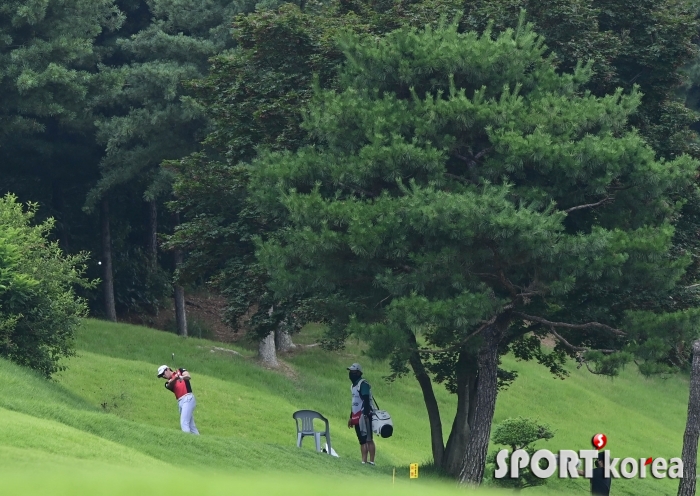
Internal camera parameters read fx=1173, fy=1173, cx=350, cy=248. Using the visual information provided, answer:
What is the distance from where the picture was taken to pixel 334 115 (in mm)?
20156

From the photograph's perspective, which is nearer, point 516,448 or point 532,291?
point 532,291

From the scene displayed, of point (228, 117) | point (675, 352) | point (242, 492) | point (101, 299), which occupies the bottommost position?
point (101, 299)

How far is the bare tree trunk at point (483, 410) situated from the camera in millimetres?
20422

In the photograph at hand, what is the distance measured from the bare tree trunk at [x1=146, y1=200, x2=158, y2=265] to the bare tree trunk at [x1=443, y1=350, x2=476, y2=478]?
71.3 ft

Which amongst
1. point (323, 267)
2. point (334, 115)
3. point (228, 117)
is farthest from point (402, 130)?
point (228, 117)

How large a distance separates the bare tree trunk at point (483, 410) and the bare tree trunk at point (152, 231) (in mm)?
24361

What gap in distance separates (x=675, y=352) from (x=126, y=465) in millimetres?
12653

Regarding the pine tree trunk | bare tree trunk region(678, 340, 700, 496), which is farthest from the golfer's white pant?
the pine tree trunk

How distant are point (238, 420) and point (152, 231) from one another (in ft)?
59.7

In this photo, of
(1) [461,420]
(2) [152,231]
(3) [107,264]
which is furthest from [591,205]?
(2) [152,231]

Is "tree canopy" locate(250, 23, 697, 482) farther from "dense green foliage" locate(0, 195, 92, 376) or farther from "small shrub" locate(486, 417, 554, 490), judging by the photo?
"dense green foliage" locate(0, 195, 92, 376)

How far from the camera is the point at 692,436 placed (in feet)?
71.4

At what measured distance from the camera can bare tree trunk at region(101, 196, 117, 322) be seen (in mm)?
41438

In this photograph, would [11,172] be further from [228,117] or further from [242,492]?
[242,492]
